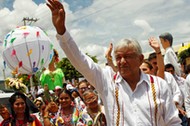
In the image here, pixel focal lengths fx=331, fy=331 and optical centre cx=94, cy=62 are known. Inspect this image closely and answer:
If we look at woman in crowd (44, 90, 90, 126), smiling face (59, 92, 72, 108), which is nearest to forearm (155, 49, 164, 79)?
woman in crowd (44, 90, 90, 126)

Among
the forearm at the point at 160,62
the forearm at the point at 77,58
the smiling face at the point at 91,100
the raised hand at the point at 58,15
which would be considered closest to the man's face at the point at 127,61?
the forearm at the point at 77,58

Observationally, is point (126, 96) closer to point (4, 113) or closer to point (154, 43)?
point (154, 43)

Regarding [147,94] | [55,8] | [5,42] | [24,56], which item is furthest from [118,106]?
[5,42]

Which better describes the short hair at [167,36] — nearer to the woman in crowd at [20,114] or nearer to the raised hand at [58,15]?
the woman in crowd at [20,114]

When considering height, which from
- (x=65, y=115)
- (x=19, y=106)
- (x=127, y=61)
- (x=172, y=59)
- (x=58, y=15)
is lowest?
(x=65, y=115)

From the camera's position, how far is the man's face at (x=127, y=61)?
8.23 feet

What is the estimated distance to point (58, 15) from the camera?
2.33 meters

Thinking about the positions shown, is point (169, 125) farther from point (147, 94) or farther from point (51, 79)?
point (51, 79)

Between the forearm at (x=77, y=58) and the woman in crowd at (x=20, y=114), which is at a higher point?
the forearm at (x=77, y=58)

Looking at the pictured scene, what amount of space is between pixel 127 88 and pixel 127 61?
0.21 metres

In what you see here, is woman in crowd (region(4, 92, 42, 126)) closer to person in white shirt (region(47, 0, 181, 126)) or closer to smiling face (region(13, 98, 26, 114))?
smiling face (region(13, 98, 26, 114))

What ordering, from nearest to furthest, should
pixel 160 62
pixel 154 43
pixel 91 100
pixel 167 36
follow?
pixel 154 43, pixel 160 62, pixel 91 100, pixel 167 36

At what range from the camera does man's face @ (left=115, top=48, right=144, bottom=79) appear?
2.51m

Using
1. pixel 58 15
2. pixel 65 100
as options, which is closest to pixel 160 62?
pixel 58 15
